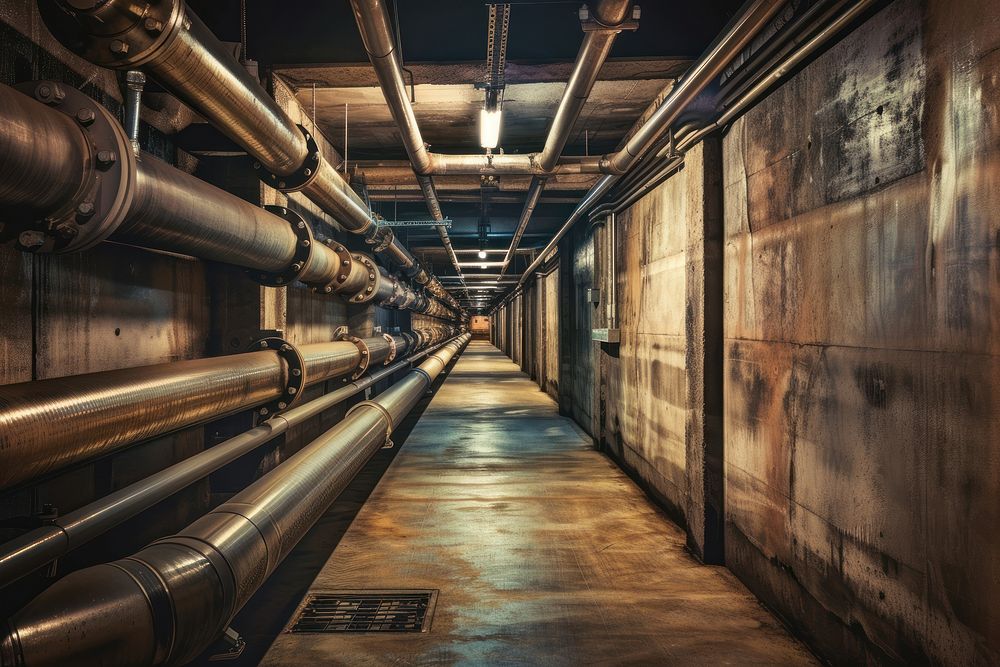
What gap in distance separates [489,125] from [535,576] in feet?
10.8

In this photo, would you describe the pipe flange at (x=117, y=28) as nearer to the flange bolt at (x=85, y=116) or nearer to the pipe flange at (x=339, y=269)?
the flange bolt at (x=85, y=116)

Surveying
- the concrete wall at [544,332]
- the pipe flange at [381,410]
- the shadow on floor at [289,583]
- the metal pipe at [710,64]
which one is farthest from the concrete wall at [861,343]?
the concrete wall at [544,332]

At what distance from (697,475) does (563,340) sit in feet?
20.4

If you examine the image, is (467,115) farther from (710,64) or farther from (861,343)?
(861,343)

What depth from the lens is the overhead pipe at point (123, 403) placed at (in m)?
1.65

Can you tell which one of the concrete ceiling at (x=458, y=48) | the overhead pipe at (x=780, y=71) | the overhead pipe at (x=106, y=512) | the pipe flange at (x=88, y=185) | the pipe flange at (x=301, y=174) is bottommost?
the overhead pipe at (x=106, y=512)

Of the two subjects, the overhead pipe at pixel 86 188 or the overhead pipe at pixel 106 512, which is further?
the overhead pipe at pixel 106 512

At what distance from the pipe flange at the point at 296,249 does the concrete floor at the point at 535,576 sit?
1.94 m

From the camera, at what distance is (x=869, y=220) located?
2176mm

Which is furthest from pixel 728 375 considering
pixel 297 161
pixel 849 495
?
pixel 297 161

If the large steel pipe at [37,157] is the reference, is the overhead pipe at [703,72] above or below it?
above

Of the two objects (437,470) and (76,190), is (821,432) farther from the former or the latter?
(437,470)

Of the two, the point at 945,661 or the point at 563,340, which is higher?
the point at 563,340

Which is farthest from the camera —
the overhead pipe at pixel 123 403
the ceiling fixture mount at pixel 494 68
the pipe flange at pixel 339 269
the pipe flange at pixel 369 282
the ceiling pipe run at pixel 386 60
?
the pipe flange at pixel 369 282
